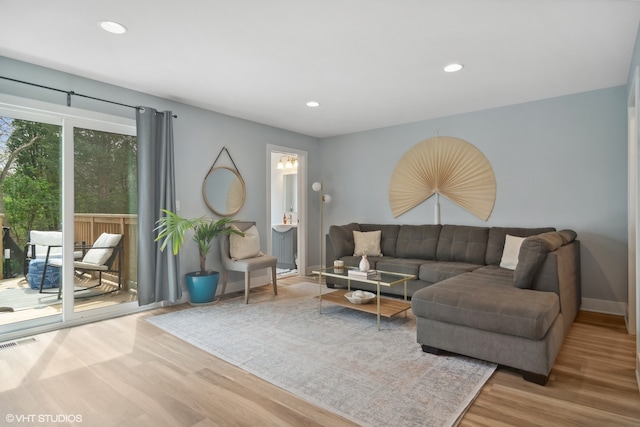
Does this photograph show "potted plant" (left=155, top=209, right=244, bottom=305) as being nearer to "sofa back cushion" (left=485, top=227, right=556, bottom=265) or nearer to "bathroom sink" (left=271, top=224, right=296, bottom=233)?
"bathroom sink" (left=271, top=224, right=296, bottom=233)

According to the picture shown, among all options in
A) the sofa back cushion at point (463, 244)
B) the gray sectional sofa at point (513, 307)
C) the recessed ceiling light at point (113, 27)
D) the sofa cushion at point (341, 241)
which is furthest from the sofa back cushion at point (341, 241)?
the recessed ceiling light at point (113, 27)

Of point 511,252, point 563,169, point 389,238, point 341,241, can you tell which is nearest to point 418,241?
point 389,238

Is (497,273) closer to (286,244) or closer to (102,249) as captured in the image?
(286,244)

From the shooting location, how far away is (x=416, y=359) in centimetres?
258

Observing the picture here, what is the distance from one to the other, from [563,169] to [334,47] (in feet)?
9.98

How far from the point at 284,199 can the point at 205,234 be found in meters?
3.06

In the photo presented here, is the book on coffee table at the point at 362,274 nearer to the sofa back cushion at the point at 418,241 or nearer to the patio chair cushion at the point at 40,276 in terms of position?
the sofa back cushion at the point at 418,241

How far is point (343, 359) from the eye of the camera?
8.50ft

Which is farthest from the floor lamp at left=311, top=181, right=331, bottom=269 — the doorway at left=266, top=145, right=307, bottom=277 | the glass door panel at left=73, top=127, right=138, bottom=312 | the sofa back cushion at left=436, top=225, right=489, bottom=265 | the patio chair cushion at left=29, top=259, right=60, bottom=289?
the patio chair cushion at left=29, top=259, right=60, bottom=289

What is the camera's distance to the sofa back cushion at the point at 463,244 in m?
4.32

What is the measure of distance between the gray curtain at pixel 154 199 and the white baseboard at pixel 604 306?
14.8ft

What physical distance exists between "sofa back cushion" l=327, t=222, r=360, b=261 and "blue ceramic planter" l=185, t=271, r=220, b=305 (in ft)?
5.54

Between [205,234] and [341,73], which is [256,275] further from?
[341,73]

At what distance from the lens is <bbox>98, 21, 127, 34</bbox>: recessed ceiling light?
94.9 inches
